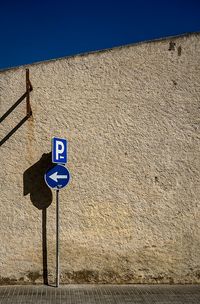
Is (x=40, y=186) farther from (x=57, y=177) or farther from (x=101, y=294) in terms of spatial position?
(x=101, y=294)

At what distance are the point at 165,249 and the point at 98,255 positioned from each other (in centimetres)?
124

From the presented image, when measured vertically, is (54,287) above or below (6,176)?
below

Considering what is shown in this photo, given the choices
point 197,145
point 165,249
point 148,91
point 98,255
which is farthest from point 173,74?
point 98,255

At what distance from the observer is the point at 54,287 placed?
18.3 ft

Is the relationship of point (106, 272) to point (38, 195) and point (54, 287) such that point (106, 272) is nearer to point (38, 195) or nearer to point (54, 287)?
point (54, 287)

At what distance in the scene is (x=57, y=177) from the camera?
5535 millimetres

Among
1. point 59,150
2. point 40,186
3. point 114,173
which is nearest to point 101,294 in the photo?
point 114,173

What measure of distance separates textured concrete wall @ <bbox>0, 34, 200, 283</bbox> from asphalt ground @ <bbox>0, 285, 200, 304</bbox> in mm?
201

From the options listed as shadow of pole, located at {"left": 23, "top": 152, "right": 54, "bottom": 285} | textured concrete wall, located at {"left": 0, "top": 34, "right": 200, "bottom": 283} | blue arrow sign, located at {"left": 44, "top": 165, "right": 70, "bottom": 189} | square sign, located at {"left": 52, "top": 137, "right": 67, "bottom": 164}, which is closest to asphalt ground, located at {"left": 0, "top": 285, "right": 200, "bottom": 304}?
textured concrete wall, located at {"left": 0, "top": 34, "right": 200, "bottom": 283}

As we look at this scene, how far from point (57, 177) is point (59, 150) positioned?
1.60 ft

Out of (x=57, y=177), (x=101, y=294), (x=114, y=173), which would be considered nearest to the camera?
(x=101, y=294)

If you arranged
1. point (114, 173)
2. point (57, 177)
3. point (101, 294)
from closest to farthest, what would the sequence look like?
1. point (101, 294)
2. point (57, 177)
3. point (114, 173)

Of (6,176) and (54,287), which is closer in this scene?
(54,287)

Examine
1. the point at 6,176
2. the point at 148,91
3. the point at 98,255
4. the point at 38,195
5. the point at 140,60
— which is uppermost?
the point at 140,60
